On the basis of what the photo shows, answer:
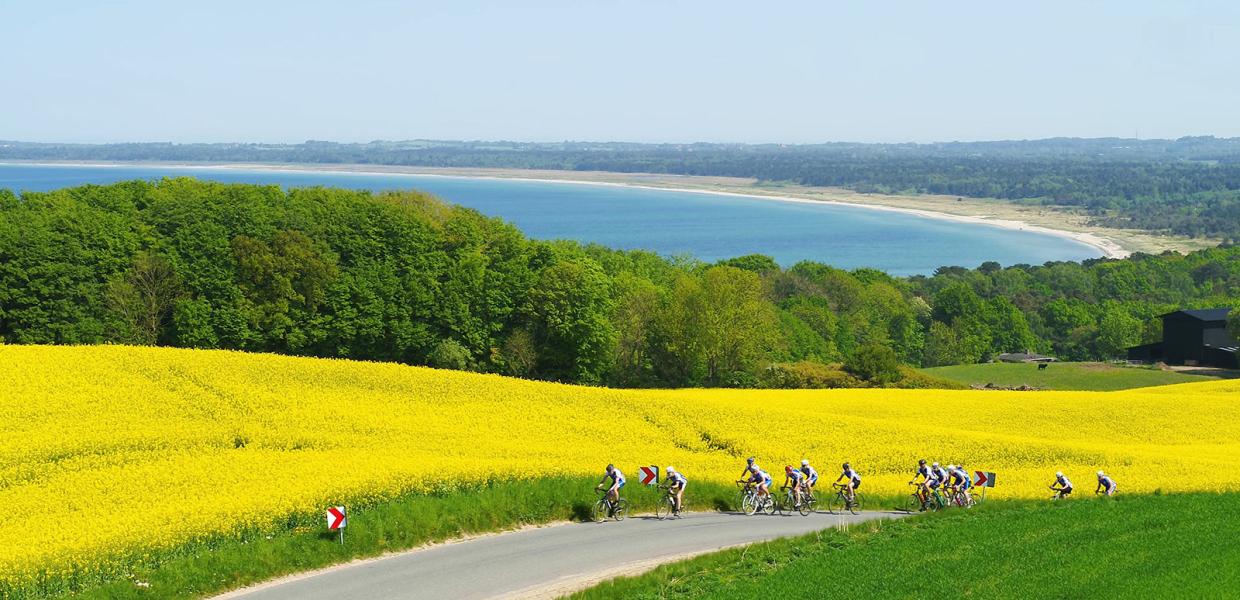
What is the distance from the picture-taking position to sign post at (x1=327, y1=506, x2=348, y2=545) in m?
28.3

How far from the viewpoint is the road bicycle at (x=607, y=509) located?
32.6 metres

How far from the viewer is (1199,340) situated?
97875 millimetres

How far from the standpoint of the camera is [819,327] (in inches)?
4599

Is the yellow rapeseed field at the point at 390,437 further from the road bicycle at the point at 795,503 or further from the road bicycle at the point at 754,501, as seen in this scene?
the road bicycle at the point at 754,501

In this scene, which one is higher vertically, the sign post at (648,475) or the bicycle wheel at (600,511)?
the sign post at (648,475)

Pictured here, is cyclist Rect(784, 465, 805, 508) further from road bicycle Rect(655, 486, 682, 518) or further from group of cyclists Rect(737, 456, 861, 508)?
road bicycle Rect(655, 486, 682, 518)

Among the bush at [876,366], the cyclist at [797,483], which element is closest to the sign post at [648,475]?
the cyclist at [797,483]

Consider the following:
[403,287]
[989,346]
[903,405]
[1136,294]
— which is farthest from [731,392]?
[1136,294]

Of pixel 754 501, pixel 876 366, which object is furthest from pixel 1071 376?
pixel 754 501

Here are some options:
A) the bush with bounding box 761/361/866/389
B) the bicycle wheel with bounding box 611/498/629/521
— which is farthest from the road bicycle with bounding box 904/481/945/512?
the bush with bounding box 761/361/866/389

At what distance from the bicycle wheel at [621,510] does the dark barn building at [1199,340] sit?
77.3 m

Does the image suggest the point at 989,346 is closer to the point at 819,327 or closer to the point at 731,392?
the point at 819,327

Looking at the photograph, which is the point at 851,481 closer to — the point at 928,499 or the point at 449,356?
the point at 928,499

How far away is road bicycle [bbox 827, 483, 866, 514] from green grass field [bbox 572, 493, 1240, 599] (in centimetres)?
290
